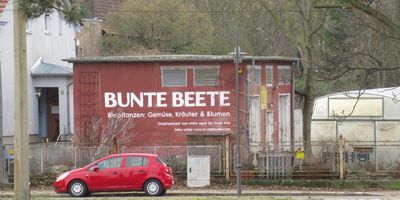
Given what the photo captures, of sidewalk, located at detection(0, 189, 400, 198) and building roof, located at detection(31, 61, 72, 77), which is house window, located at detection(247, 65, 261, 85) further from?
building roof, located at detection(31, 61, 72, 77)

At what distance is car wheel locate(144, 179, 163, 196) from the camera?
28312 mm

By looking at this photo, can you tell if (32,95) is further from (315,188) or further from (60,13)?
(60,13)

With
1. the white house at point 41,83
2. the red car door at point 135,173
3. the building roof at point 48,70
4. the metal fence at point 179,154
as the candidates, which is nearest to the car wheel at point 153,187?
the red car door at point 135,173

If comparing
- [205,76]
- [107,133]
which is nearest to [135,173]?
[107,133]

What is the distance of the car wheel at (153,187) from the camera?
28312 mm

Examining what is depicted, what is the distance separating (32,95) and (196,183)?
14.3 metres

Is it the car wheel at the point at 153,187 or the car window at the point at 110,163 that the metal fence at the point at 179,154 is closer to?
the car window at the point at 110,163

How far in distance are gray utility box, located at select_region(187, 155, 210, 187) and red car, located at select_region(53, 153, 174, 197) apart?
3.66 meters

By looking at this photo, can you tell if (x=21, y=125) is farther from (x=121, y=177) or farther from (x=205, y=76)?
(x=205, y=76)

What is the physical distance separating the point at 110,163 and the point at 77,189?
1459mm

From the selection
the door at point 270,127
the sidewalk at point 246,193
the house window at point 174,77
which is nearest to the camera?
the sidewalk at point 246,193

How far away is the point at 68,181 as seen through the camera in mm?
28484

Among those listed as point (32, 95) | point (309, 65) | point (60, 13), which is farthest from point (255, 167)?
point (60, 13)

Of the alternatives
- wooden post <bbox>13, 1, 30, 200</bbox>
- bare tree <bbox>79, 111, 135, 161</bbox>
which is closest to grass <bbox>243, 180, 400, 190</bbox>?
bare tree <bbox>79, 111, 135, 161</bbox>
